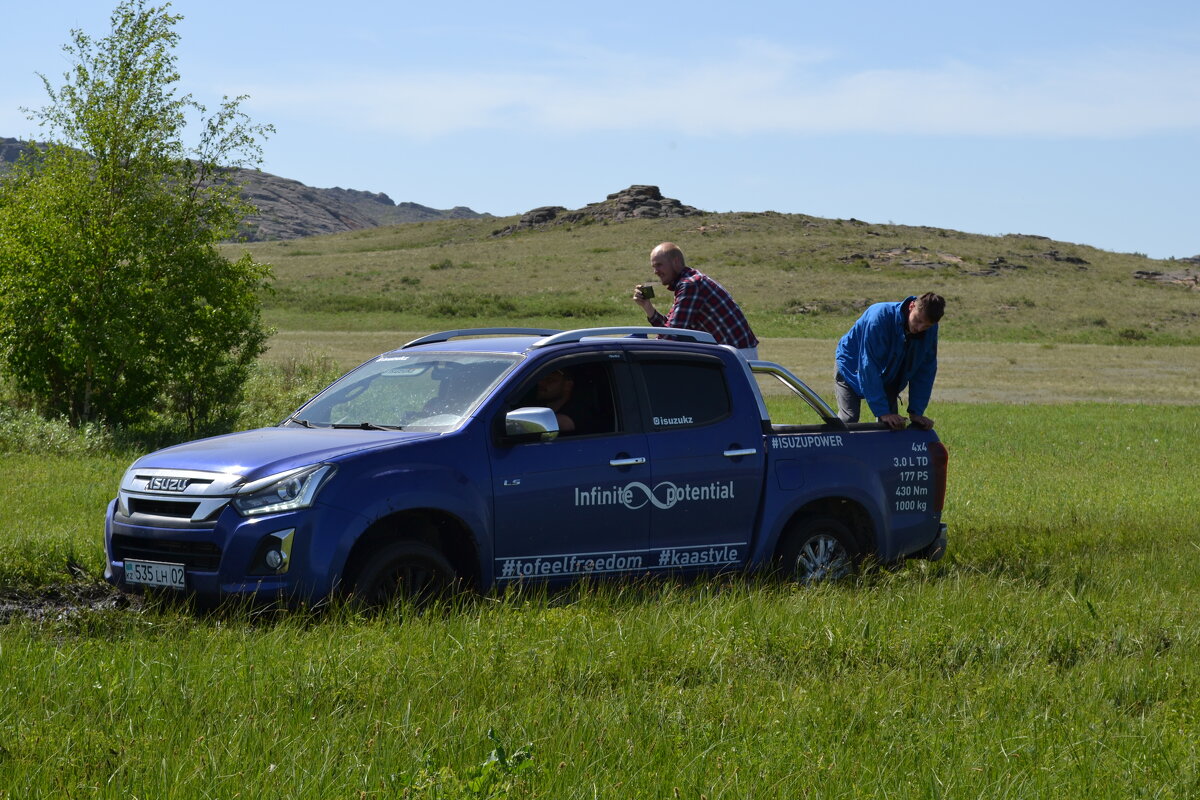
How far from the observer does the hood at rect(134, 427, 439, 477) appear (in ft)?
22.1

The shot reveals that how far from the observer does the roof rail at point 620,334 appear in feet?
26.2

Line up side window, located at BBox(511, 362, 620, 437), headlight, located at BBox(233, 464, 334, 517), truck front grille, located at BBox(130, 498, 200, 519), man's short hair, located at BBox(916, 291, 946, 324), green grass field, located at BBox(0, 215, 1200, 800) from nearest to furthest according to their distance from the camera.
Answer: green grass field, located at BBox(0, 215, 1200, 800)
headlight, located at BBox(233, 464, 334, 517)
truck front grille, located at BBox(130, 498, 200, 519)
side window, located at BBox(511, 362, 620, 437)
man's short hair, located at BBox(916, 291, 946, 324)

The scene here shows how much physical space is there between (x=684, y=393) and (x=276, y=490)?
2.65 metres

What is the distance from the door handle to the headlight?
1732 millimetres

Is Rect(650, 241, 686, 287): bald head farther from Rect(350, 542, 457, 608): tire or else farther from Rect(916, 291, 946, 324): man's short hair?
Rect(350, 542, 457, 608): tire

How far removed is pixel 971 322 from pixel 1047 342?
10.5 meters

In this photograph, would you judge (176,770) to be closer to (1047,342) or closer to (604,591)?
(604,591)

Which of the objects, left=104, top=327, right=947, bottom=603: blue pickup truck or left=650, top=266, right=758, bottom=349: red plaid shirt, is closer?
left=104, top=327, right=947, bottom=603: blue pickup truck

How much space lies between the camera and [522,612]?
6.91 meters

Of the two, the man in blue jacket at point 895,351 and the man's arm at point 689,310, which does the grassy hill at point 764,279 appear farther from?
the man in blue jacket at point 895,351

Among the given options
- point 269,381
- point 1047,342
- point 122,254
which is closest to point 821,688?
point 122,254

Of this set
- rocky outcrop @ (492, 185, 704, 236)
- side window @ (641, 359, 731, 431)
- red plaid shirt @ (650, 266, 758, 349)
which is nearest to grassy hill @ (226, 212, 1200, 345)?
rocky outcrop @ (492, 185, 704, 236)

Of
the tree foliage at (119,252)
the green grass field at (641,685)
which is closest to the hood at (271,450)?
the green grass field at (641,685)

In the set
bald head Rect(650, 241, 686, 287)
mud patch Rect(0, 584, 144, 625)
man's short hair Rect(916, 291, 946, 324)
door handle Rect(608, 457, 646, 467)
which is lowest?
mud patch Rect(0, 584, 144, 625)
